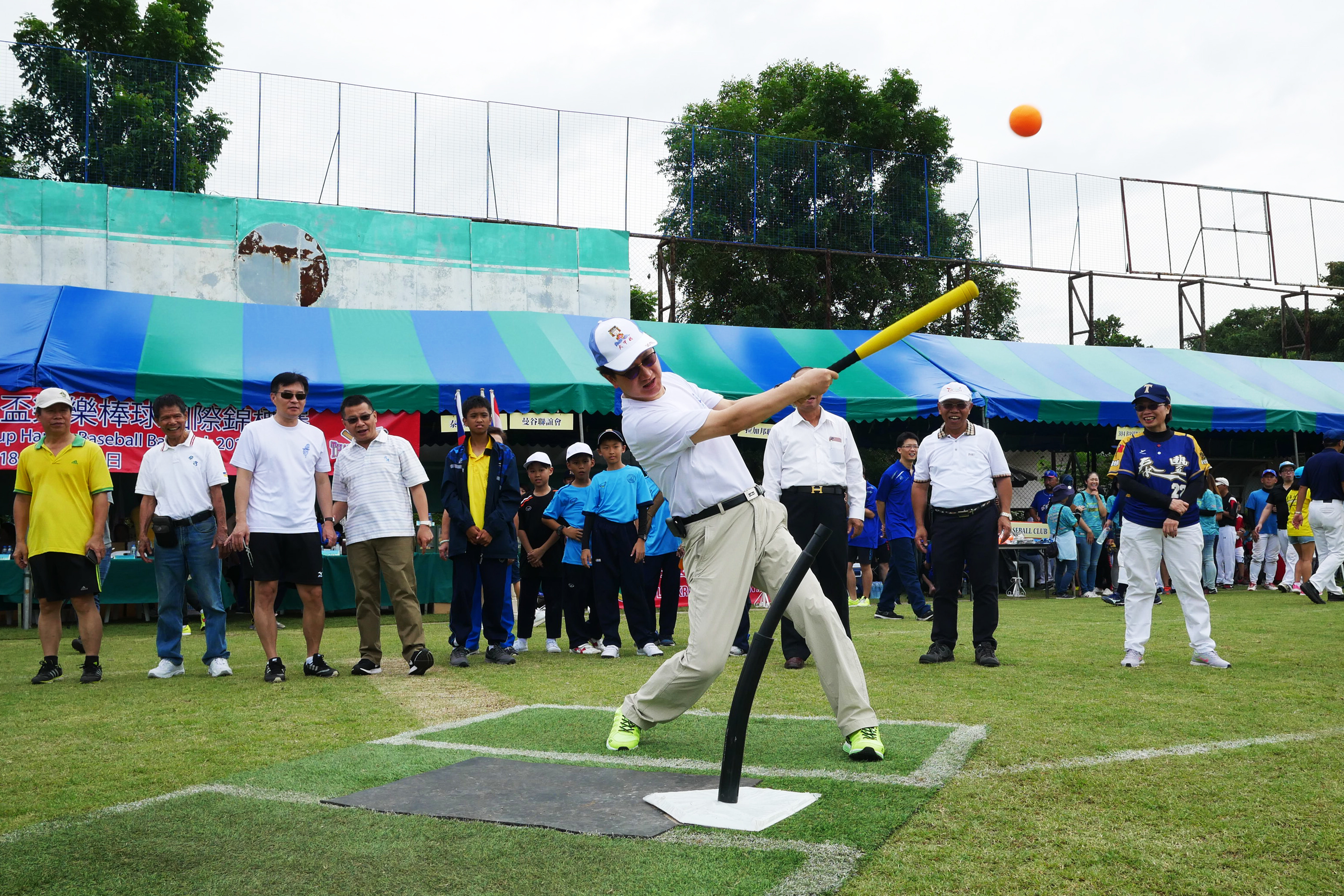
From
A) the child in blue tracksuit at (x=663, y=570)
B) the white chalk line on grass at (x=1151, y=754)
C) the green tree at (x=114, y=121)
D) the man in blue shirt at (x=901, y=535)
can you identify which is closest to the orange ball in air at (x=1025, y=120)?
the man in blue shirt at (x=901, y=535)

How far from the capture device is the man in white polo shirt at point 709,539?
437cm

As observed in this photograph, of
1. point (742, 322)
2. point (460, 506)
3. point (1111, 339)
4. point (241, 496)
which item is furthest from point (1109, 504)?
point (1111, 339)

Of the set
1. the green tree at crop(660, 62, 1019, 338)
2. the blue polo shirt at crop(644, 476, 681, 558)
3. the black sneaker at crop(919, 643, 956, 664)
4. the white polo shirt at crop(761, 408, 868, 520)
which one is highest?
the green tree at crop(660, 62, 1019, 338)

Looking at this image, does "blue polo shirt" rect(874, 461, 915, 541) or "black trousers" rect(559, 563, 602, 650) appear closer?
"black trousers" rect(559, 563, 602, 650)

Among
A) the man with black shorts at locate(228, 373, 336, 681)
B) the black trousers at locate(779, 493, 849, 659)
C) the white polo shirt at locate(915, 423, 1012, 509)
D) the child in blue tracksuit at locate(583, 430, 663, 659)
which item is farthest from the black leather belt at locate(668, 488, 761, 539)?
the child in blue tracksuit at locate(583, 430, 663, 659)

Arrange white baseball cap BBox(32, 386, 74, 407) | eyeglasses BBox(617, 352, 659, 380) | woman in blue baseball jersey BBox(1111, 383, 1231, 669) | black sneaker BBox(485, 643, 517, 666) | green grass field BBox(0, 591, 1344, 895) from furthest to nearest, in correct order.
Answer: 1. black sneaker BBox(485, 643, 517, 666)
2. white baseball cap BBox(32, 386, 74, 407)
3. woman in blue baseball jersey BBox(1111, 383, 1231, 669)
4. eyeglasses BBox(617, 352, 659, 380)
5. green grass field BBox(0, 591, 1344, 895)

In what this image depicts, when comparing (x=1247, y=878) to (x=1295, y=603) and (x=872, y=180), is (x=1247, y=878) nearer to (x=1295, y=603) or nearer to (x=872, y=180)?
(x=1295, y=603)

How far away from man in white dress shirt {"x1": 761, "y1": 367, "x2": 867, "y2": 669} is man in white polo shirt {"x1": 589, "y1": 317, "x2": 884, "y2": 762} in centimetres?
287

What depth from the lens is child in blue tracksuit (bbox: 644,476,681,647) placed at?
946 cm

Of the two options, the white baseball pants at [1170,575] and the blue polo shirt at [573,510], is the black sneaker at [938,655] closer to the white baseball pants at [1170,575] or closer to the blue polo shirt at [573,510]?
the white baseball pants at [1170,575]

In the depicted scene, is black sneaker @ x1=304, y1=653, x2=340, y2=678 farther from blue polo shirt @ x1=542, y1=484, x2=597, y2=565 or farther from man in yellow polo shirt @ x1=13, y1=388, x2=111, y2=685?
blue polo shirt @ x1=542, y1=484, x2=597, y2=565

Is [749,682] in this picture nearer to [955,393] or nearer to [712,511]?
[712,511]

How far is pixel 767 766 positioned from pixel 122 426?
10.8 meters

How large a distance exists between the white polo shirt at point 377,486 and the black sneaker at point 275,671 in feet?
3.26
